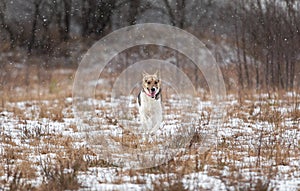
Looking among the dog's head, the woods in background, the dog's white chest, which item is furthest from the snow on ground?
the woods in background

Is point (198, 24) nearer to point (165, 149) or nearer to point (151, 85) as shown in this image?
point (151, 85)

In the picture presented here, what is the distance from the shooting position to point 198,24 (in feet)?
54.6

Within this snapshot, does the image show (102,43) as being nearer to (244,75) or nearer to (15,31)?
(15,31)

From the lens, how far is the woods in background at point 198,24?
13398 mm

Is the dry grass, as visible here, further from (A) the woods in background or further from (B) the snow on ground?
(A) the woods in background

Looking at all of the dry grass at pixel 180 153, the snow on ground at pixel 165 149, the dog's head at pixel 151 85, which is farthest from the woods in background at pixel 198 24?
the dog's head at pixel 151 85

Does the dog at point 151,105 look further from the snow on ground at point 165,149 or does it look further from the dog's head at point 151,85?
the snow on ground at point 165,149

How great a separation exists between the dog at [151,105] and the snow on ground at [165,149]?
0.61 ft

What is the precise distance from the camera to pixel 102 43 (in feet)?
60.8

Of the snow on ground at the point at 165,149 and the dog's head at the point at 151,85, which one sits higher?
the dog's head at the point at 151,85

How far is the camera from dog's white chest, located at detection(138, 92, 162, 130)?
26.2ft

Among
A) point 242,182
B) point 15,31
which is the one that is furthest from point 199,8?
point 242,182

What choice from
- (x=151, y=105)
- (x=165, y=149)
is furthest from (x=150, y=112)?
(x=165, y=149)

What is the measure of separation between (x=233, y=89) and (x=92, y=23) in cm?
660
